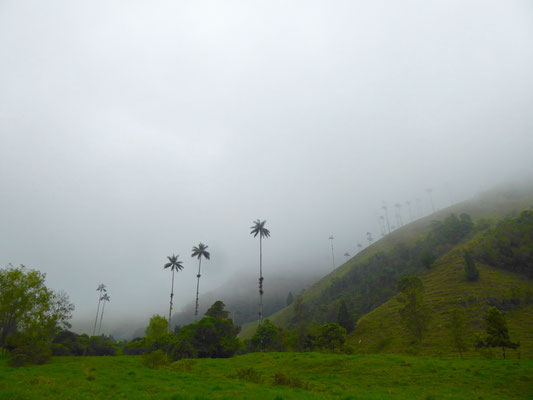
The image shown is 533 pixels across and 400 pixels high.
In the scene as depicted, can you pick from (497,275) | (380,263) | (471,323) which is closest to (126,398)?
(471,323)

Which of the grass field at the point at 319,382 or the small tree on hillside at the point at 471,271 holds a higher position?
the small tree on hillside at the point at 471,271

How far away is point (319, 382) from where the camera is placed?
27547 mm

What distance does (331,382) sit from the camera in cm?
2780

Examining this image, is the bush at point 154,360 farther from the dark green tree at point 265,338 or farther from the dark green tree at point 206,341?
the dark green tree at point 265,338

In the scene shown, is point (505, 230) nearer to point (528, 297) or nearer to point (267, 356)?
point (528, 297)

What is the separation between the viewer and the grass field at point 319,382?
18203 mm

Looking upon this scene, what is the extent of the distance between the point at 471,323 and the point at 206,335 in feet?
221

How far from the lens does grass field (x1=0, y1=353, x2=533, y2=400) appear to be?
18203 millimetres

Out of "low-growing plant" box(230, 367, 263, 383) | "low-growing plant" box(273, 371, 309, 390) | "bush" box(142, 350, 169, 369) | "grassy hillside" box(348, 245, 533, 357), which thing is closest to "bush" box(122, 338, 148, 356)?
"bush" box(142, 350, 169, 369)

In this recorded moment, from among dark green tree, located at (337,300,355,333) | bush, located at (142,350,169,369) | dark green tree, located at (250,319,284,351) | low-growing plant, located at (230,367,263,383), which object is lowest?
low-growing plant, located at (230,367,263,383)

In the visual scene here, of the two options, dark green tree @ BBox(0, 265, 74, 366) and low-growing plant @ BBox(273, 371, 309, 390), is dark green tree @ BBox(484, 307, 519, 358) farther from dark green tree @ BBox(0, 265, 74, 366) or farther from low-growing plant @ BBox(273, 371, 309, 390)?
dark green tree @ BBox(0, 265, 74, 366)

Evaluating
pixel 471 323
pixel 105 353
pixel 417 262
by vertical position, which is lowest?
pixel 105 353

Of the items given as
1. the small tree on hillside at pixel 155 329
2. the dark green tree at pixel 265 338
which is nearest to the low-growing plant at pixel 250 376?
the dark green tree at pixel 265 338

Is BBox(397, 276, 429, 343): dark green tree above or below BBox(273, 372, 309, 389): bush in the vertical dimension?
above
